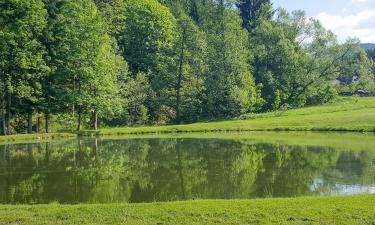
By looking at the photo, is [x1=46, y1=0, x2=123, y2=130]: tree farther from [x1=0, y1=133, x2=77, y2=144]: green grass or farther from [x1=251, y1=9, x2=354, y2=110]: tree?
[x1=251, y1=9, x2=354, y2=110]: tree

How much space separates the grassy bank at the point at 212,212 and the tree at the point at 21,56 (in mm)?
36848

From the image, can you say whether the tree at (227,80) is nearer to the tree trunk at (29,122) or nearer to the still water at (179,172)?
the tree trunk at (29,122)

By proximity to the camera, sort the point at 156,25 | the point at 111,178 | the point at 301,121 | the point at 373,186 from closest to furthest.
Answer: the point at 373,186
the point at 111,178
the point at 301,121
the point at 156,25

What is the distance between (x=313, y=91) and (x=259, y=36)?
13.6 metres

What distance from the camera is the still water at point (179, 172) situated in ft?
59.6

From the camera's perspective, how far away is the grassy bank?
42.3 ft

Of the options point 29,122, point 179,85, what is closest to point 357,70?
point 179,85

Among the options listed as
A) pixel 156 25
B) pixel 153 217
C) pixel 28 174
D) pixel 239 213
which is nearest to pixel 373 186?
pixel 239 213

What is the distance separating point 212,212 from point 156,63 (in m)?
61.1

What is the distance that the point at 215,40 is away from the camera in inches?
2761

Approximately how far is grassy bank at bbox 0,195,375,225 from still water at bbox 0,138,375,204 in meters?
2.53

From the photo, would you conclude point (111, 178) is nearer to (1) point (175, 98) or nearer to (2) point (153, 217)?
(2) point (153, 217)

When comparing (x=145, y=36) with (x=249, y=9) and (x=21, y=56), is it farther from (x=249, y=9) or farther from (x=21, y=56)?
(x=21, y=56)

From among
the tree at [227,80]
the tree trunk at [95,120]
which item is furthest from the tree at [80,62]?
the tree at [227,80]
